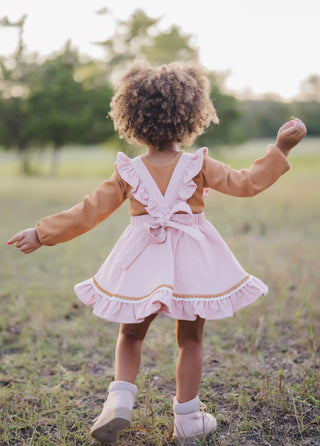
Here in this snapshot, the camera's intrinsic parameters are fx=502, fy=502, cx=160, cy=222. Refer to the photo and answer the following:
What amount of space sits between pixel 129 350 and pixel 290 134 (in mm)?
1138

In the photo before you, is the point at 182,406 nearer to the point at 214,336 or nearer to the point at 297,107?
the point at 214,336

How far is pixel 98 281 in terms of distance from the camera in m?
2.18

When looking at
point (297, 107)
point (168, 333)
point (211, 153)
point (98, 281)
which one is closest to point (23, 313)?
point (168, 333)

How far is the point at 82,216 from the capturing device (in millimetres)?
2152

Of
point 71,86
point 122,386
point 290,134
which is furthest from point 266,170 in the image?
point 71,86

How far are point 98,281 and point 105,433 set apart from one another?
0.61 meters

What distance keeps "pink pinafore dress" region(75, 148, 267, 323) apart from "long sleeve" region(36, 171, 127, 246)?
91mm

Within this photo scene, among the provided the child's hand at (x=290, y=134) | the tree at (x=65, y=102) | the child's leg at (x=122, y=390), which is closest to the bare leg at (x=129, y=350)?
the child's leg at (x=122, y=390)

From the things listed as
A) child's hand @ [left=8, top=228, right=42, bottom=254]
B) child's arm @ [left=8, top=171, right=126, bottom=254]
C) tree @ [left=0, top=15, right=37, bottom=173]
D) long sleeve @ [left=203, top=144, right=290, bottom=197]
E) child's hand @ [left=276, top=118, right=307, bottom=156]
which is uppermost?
child's hand @ [left=276, top=118, right=307, bottom=156]

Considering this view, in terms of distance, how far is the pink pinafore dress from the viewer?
80.1 inches

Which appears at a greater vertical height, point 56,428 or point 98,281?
point 98,281

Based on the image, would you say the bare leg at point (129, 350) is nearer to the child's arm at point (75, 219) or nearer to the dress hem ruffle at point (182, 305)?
the dress hem ruffle at point (182, 305)

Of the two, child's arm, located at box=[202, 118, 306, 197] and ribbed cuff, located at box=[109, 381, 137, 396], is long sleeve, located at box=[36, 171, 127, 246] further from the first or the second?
ribbed cuff, located at box=[109, 381, 137, 396]

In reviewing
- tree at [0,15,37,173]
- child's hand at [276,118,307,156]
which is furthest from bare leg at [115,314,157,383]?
tree at [0,15,37,173]
